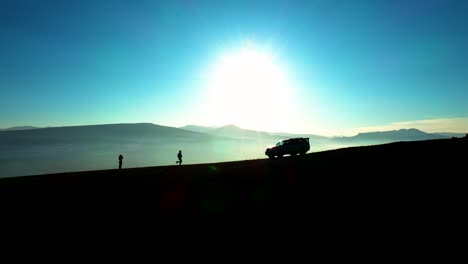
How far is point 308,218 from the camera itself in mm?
7078

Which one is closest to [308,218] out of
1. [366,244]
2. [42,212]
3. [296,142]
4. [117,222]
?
[366,244]

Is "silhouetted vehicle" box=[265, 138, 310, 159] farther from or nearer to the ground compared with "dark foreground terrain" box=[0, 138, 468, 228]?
farther from the ground

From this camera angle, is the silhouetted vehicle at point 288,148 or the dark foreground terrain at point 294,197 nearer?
the dark foreground terrain at point 294,197

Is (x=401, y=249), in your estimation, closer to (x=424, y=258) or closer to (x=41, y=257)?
(x=424, y=258)

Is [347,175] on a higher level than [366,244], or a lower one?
higher

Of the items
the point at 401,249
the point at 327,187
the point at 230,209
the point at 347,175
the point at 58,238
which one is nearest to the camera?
the point at 401,249

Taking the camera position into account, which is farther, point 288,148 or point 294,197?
point 288,148

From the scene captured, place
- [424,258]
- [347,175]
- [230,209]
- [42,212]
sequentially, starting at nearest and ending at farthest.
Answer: [424,258] → [230,209] → [42,212] → [347,175]

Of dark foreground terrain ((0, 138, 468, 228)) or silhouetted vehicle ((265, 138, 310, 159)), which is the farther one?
silhouetted vehicle ((265, 138, 310, 159))

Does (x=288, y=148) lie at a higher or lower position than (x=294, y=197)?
higher

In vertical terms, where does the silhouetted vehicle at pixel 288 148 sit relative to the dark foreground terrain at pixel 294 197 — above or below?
above

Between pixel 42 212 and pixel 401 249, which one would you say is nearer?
pixel 401 249

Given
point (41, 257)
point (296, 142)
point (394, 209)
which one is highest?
point (296, 142)

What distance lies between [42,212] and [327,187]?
1105cm
